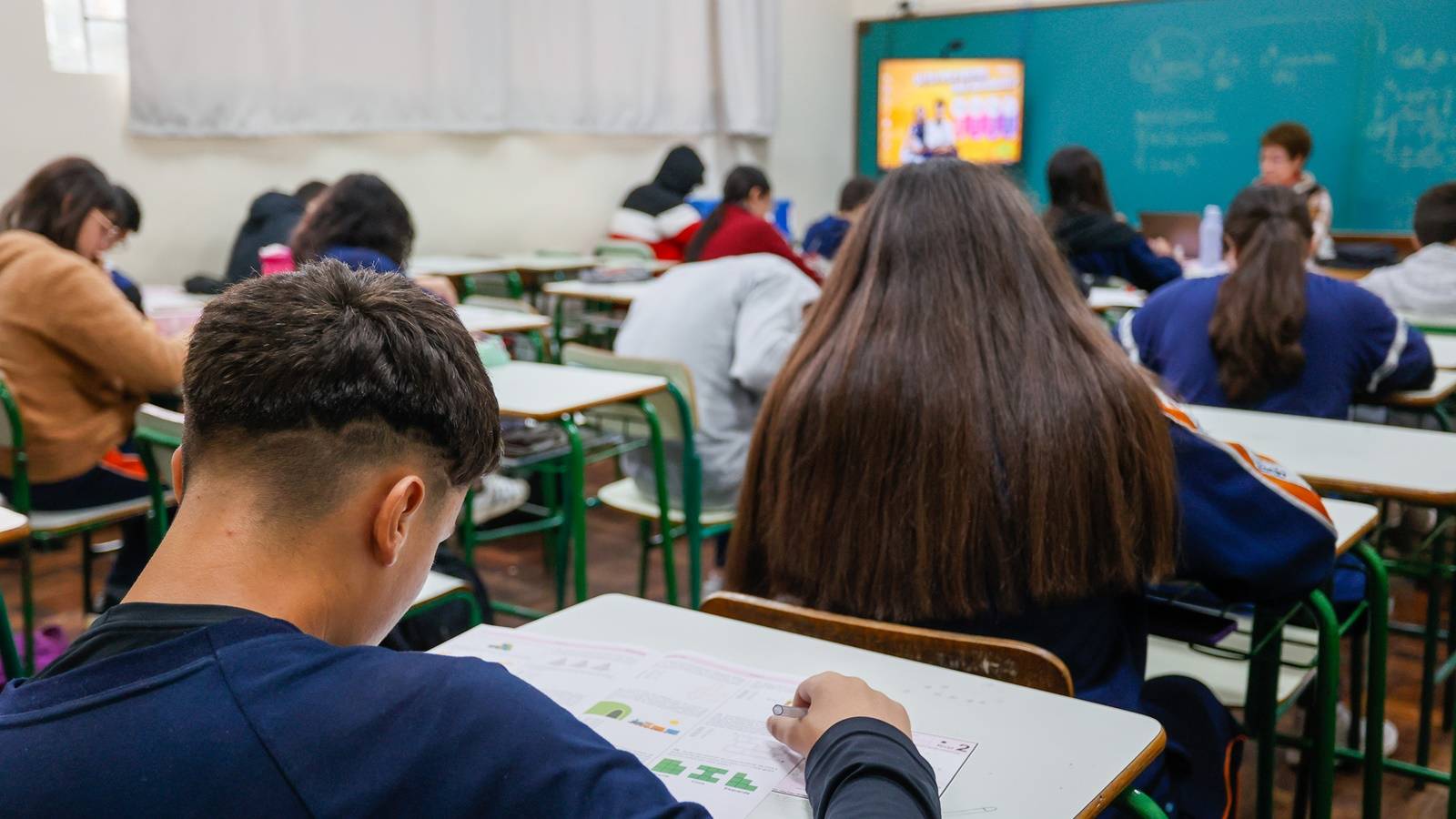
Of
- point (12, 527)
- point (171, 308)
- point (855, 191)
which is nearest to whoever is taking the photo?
point (12, 527)

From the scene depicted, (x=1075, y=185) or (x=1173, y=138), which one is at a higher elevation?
(x=1173, y=138)

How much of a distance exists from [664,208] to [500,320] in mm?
3576

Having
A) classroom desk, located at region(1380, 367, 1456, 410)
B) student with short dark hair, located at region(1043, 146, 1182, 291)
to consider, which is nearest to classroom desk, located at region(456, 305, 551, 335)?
student with short dark hair, located at region(1043, 146, 1182, 291)

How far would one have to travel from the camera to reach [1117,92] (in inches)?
307

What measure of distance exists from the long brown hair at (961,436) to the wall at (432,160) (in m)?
4.54

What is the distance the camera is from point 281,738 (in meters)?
0.62

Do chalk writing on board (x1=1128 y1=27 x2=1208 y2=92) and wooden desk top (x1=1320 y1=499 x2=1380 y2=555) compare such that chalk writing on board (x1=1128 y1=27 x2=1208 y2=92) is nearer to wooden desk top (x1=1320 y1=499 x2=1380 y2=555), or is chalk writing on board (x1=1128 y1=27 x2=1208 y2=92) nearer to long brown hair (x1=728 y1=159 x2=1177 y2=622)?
wooden desk top (x1=1320 y1=499 x2=1380 y2=555)

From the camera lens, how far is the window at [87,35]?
4961mm

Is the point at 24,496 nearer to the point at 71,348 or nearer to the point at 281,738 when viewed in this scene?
the point at 71,348

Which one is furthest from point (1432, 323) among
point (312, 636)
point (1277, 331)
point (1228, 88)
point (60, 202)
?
point (1228, 88)

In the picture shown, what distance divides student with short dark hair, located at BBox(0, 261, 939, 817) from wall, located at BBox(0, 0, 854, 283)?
16.0ft

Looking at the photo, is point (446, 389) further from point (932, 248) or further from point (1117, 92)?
point (1117, 92)

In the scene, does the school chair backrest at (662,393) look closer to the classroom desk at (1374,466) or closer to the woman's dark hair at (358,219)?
the woman's dark hair at (358,219)

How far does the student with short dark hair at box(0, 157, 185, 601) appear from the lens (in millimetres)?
2646
